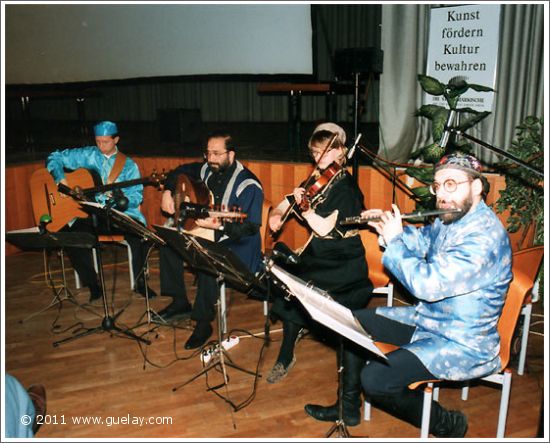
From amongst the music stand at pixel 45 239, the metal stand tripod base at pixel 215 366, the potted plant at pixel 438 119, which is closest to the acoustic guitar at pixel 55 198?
the music stand at pixel 45 239

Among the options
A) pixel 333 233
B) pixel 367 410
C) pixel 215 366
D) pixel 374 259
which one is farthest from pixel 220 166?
pixel 367 410

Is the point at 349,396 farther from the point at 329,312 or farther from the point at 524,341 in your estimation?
the point at 524,341

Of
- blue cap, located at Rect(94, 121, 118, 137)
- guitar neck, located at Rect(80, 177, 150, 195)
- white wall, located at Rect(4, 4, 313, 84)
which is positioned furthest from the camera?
white wall, located at Rect(4, 4, 313, 84)

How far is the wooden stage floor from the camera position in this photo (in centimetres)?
253

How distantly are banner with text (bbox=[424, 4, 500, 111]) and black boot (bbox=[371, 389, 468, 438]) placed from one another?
8.12 feet

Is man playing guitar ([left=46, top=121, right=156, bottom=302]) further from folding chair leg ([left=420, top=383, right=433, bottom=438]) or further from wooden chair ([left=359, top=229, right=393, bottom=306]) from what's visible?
folding chair leg ([left=420, top=383, right=433, bottom=438])

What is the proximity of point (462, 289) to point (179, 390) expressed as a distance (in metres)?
1.70

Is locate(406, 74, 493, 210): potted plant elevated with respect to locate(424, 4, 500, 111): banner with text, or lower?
lower

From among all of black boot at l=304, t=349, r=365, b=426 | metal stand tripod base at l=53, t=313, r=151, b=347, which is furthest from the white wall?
black boot at l=304, t=349, r=365, b=426

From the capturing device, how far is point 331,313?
1.86 metres

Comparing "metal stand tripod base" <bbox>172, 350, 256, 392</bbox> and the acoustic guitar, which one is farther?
the acoustic guitar

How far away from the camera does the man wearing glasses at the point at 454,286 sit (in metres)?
1.98

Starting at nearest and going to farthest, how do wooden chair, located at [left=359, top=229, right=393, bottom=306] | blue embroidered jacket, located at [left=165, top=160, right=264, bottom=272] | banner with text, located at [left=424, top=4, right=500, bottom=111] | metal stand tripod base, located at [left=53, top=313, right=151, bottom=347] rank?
1. wooden chair, located at [left=359, top=229, right=393, bottom=306]
2. blue embroidered jacket, located at [left=165, top=160, right=264, bottom=272]
3. metal stand tripod base, located at [left=53, top=313, right=151, bottom=347]
4. banner with text, located at [left=424, top=4, right=500, bottom=111]

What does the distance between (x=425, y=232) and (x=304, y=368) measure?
118 centimetres
